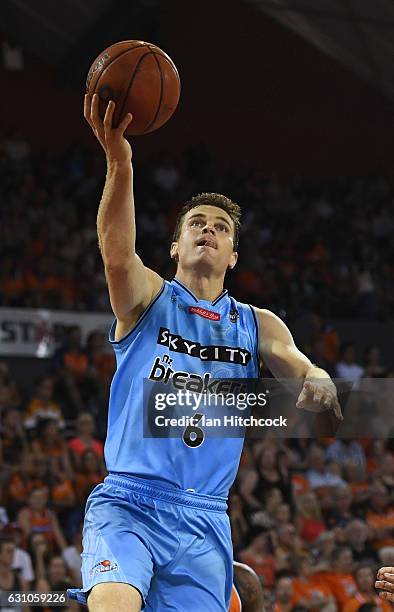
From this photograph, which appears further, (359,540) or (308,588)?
(359,540)

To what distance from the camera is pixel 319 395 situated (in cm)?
377

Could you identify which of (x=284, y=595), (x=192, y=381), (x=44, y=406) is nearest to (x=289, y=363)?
(x=192, y=381)

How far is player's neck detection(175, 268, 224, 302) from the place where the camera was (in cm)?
429

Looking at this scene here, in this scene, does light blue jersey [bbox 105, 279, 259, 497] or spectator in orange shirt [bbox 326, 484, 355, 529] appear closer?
light blue jersey [bbox 105, 279, 259, 497]

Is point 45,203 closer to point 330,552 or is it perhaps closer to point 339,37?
point 339,37

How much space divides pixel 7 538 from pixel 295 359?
173 inches

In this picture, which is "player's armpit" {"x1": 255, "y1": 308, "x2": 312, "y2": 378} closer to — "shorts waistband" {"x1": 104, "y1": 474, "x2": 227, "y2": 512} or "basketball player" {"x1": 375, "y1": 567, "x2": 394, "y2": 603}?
"shorts waistband" {"x1": 104, "y1": 474, "x2": 227, "y2": 512}

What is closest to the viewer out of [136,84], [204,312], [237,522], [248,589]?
[136,84]

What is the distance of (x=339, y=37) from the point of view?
15672 millimetres

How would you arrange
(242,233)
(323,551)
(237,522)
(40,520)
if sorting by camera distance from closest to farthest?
(40,520) → (237,522) → (323,551) → (242,233)

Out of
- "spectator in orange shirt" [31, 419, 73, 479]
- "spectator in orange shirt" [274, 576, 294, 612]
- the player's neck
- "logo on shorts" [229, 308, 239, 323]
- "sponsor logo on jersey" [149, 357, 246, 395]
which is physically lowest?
"spectator in orange shirt" [274, 576, 294, 612]

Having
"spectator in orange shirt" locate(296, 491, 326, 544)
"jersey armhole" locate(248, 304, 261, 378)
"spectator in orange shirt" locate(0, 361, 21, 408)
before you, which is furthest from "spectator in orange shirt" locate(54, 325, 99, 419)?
"jersey armhole" locate(248, 304, 261, 378)

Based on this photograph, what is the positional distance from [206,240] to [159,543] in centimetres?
130

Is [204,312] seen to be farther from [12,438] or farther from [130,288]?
[12,438]
